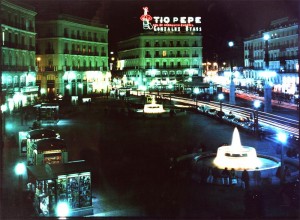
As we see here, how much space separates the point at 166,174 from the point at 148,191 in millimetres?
3134

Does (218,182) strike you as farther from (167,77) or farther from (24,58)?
(167,77)

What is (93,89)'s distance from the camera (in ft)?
287

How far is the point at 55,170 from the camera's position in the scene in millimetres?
15492

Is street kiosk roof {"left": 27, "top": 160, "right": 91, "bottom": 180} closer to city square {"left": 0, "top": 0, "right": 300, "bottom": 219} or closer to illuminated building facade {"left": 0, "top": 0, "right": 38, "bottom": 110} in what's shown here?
city square {"left": 0, "top": 0, "right": 300, "bottom": 219}

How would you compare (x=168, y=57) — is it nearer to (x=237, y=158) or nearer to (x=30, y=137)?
(x=237, y=158)

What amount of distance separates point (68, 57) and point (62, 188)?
6747cm

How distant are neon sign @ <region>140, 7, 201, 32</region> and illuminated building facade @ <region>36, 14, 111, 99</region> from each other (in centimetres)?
1610

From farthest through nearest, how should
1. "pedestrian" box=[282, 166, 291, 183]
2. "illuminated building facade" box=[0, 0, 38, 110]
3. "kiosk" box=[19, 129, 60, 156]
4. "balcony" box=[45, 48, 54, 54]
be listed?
"balcony" box=[45, 48, 54, 54]
"illuminated building facade" box=[0, 0, 38, 110]
"kiosk" box=[19, 129, 60, 156]
"pedestrian" box=[282, 166, 291, 183]

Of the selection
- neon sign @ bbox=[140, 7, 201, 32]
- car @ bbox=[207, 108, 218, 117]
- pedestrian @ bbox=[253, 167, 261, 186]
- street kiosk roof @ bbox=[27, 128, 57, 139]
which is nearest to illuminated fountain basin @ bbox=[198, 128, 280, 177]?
pedestrian @ bbox=[253, 167, 261, 186]

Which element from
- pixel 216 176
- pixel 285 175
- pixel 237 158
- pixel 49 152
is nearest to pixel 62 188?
pixel 49 152

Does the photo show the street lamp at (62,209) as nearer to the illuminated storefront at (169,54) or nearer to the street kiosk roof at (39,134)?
the street kiosk roof at (39,134)

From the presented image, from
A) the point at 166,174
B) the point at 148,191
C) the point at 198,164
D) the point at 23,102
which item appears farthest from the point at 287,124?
the point at 23,102

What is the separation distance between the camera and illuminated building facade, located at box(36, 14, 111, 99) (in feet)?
256

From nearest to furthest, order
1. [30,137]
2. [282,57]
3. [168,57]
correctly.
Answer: [30,137]
[282,57]
[168,57]
